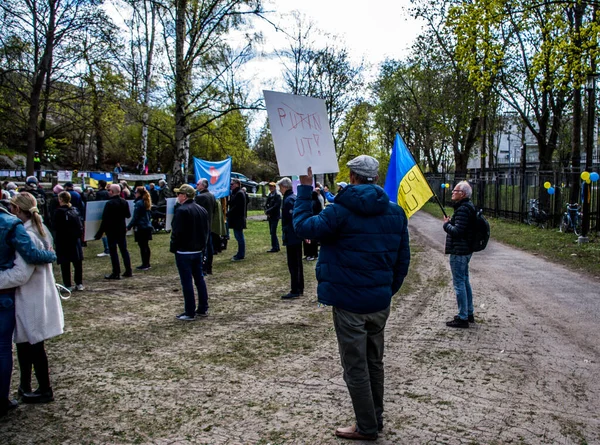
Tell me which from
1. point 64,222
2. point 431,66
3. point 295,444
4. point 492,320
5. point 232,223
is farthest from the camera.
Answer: point 431,66

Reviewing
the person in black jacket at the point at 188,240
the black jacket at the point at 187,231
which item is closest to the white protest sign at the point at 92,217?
the person in black jacket at the point at 188,240

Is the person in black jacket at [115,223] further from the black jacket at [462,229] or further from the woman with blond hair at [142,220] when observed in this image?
the black jacket at [462,229]

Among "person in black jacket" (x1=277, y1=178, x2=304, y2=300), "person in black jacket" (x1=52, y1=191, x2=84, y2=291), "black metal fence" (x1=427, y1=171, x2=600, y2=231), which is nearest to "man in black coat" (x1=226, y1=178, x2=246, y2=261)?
"person in black jacket" (x1=277, y1=178, x2=304, y2=300)

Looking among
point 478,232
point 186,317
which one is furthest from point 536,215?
point 186,317

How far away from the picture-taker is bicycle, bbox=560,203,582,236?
55.7 feet

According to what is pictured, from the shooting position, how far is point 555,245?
15016mm

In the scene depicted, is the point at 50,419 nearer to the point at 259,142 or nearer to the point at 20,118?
the point at 20,118

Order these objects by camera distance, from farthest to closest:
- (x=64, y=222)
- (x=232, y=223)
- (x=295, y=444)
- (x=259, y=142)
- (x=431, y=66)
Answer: (x=259, y=142) → (x=431, y=66) → (x=232, y=223) → (x=64, y=222) → (x=295, y=444)

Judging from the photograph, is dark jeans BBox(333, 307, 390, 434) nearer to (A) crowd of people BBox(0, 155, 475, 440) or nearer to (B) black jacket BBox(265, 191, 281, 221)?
(A) crowd of people BBox(0, 155, 475, 440)

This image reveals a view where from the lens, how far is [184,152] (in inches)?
842

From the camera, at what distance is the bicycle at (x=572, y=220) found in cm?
1697

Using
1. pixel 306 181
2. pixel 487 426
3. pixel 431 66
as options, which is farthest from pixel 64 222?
pixel 431 66

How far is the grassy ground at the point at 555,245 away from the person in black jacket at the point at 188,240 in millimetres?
8063

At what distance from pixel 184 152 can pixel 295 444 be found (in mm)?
18693
